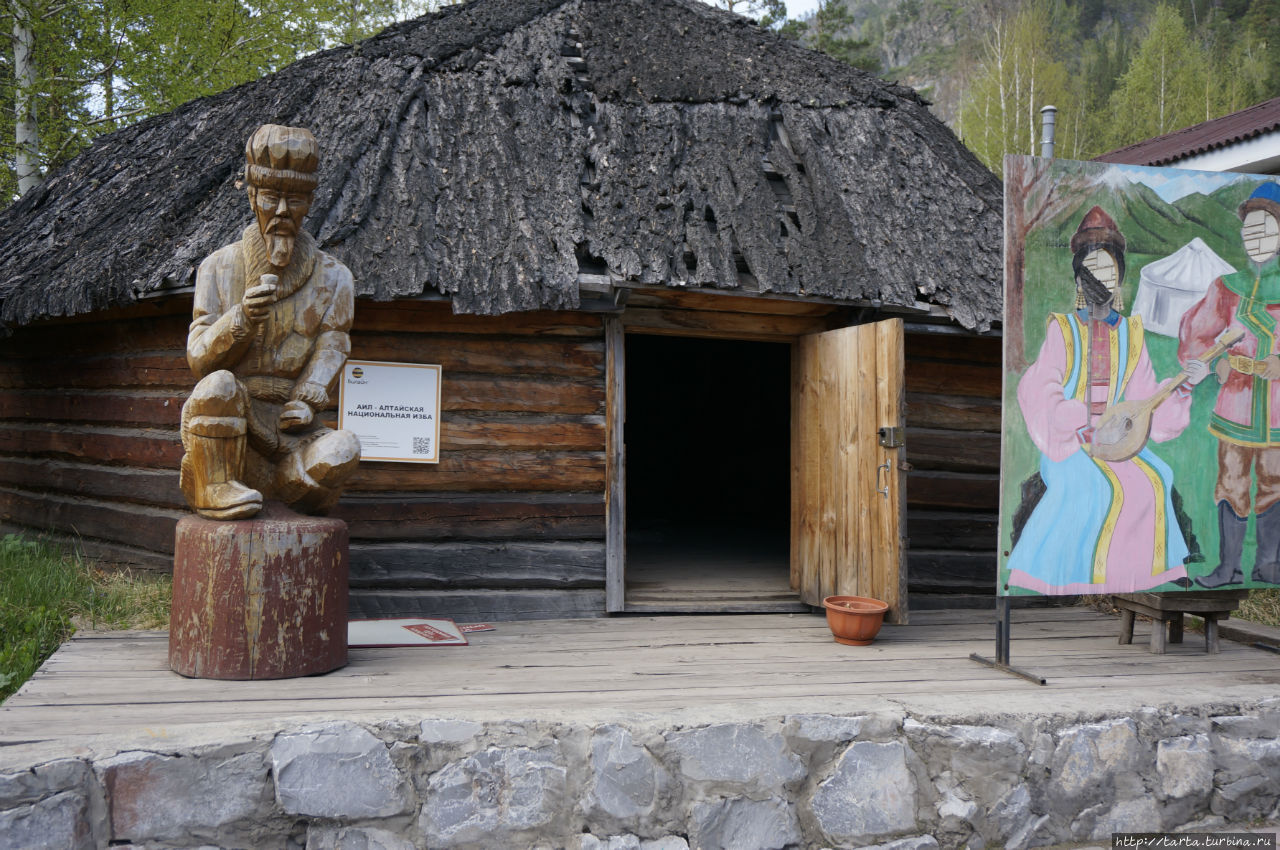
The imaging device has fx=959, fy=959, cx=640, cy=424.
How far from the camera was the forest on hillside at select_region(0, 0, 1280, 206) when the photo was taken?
1356 cm

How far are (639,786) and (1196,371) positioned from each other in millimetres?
3642

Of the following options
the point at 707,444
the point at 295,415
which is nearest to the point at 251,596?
the point at 295,415

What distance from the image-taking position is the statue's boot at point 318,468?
4.60 m

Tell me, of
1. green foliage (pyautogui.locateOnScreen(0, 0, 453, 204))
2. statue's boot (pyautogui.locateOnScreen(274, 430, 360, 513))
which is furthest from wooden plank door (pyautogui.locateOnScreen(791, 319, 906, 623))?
green foliage (pyautogui.locateOnScreen(0, 0, 453, 204))

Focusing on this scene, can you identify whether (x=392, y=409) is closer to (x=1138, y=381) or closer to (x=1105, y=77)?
(x=1138, y=381)

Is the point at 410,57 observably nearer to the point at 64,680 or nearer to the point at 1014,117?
the point at 64,680

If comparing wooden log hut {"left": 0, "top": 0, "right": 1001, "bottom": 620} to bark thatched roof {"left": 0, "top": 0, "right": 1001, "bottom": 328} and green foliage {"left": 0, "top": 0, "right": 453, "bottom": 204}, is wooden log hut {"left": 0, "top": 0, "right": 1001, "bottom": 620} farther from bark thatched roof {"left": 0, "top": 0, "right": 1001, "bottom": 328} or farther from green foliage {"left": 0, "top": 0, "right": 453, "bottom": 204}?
green foliage {"left": 0, "top": 0, "right": 453, "bottom": 204}

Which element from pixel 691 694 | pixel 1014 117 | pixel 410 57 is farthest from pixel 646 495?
pixel 1014 117

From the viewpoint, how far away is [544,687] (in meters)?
4.43

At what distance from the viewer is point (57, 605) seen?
595cm

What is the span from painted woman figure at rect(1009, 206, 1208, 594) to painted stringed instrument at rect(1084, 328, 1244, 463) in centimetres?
3

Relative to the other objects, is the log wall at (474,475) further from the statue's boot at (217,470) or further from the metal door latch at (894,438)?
the metal door latch at (894,438)

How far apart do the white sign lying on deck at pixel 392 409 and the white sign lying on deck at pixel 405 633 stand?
3.36 feet

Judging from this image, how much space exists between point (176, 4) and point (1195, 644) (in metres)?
15.4
